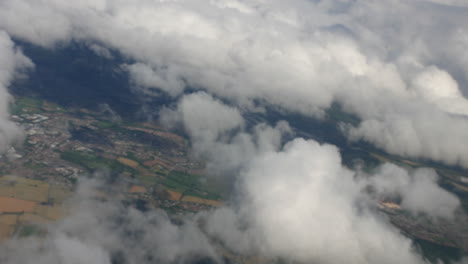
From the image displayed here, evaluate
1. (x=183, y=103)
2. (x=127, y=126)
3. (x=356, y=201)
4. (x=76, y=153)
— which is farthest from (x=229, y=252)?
(x=183, y=103)

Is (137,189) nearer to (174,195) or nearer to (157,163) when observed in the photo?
(174,195)

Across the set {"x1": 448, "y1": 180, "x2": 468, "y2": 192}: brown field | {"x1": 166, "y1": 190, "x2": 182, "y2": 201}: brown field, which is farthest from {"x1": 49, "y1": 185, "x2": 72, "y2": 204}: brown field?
{"x1": 448, "y1": 180, "x2": 468, "y2": 192}: brown field

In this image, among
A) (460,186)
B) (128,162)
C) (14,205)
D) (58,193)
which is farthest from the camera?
(460,186)

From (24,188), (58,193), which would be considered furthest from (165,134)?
(24,188)

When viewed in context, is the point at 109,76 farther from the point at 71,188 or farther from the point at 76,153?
the point at 71,188

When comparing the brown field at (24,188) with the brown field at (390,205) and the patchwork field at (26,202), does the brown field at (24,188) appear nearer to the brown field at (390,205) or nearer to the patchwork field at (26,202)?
the patchwork field at (26,202)

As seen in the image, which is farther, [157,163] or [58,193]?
[157,163]

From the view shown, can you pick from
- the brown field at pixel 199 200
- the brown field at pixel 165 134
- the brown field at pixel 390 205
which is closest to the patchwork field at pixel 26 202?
the brown field at pixel 199 200

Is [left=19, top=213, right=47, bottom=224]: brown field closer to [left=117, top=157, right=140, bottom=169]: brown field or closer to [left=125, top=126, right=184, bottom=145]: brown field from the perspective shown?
[left=117, top=157, right=140, bottom=169]: brown field
